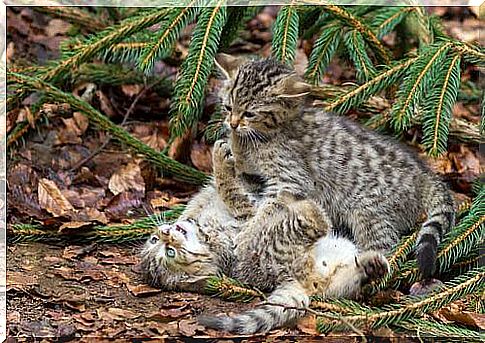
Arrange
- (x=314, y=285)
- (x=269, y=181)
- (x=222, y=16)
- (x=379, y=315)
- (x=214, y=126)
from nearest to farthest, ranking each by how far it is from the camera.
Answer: (x=379, y=315) → (x=314, y=285) → (x=269, y=181) → (x=222, y=16) → (x=214, y=126)

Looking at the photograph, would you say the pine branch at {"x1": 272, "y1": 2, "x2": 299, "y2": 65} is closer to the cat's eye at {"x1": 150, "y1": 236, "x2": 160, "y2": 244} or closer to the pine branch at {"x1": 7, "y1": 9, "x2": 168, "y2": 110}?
the pine branch at {"x1": 7, "y1": 9, "x2": 168, "y2": 110}

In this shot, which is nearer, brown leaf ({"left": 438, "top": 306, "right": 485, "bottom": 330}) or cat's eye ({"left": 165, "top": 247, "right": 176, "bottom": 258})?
brown leaf ({"left": 438, "top": 306, "right": 485, "bottom": 330})

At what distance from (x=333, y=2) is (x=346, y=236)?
3.15 feet

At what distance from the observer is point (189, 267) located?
2.78 meters

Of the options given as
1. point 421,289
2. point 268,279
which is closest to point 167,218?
point 268,279

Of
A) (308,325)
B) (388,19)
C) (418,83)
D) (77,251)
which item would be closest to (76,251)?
(77,251)

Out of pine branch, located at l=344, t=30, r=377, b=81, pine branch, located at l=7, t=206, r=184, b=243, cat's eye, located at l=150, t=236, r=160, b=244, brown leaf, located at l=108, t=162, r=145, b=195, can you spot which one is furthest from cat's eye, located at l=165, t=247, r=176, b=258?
pine branch, located at l=344, t=30, r=377, b=81

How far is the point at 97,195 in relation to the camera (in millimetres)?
3768

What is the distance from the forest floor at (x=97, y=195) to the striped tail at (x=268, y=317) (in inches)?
1.1

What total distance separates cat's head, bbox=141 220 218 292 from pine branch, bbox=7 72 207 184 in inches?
27.1

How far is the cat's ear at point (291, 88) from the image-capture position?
2910 millimetres

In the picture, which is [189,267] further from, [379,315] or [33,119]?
[33,119]

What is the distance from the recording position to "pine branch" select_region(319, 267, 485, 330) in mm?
2424

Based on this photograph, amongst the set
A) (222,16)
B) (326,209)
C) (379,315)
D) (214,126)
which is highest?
(222,16)
